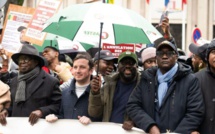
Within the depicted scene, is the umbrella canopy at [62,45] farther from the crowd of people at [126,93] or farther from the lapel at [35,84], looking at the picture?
the lapel at [35,84]

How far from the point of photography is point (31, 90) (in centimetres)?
630

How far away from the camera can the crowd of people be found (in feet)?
18.0

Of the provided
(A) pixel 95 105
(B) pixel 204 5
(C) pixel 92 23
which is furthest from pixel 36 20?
(B) pixel 204 5

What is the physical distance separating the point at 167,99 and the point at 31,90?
1.61m

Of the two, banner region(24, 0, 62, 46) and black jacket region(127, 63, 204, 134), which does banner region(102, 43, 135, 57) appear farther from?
black jacket region(127, 63, 204, 134)

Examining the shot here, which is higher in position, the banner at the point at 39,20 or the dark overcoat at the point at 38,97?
the banner at the point at 39,20

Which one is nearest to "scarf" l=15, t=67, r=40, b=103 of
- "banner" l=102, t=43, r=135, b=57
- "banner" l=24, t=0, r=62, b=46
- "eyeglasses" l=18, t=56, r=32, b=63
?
"eyeglasses" l=18, t=56, r=32, b=63

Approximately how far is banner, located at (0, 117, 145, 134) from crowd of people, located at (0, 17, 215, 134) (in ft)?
0.19

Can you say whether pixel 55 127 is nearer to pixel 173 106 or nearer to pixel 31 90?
pixel 31 90

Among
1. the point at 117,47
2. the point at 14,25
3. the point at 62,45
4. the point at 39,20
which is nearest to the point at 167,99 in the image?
the point at 39,20

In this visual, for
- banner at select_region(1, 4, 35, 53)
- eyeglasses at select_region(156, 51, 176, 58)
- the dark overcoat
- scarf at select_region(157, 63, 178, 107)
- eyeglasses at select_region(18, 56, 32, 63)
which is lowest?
the dark overcoat

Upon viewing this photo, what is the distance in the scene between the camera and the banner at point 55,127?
592 cm

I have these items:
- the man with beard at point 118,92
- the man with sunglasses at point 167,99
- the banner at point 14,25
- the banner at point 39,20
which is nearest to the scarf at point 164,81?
the man with sunglasses at point 167,99

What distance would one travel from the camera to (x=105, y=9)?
19.6 ft
